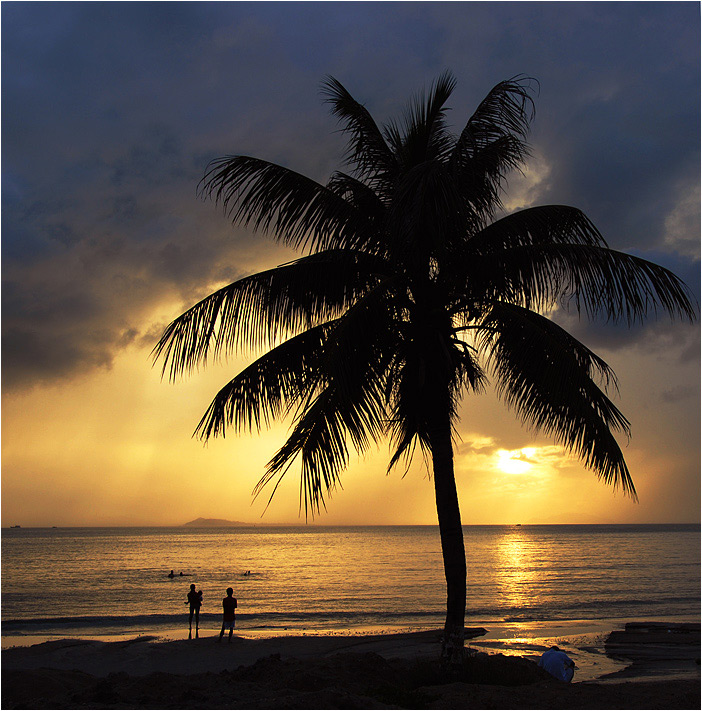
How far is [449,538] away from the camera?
8938 mm

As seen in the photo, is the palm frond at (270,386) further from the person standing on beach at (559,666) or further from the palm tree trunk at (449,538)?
the person standing on beach at (559,666)

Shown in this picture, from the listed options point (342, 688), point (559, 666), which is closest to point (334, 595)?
point (559, 666)

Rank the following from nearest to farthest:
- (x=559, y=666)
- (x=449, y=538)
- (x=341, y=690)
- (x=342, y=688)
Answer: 1. (x=341, y=690)
2. (x=342, y=688)
3. (x=449, y=538)
4. (x=559, y=666)

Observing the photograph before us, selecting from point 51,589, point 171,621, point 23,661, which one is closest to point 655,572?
point 171,621

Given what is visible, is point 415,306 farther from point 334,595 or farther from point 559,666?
point 334,595

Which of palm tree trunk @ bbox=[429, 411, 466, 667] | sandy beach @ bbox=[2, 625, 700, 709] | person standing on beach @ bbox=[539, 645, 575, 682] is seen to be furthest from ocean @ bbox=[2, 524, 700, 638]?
palm tree trunk @ bbox=[429, 411, 466, 667]

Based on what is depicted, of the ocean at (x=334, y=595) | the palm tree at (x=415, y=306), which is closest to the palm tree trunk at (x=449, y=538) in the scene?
the palm tree at (x=415, y=306)

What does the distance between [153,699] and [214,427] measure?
11.4 feet

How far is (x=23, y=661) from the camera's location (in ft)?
53.3

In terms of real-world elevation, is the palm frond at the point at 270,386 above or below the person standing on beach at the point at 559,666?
above

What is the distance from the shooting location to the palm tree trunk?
8.77m

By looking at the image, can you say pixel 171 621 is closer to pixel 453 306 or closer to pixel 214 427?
pixel 214 427

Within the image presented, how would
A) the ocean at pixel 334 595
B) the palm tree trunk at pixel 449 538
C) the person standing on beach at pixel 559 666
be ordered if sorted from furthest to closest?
1. the ocean at pixel 334 595
2. the person standing on beach at pixel 559 666
3. the palm tree trunk at pixel 449 538

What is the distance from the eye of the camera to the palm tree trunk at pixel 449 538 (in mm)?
8773
